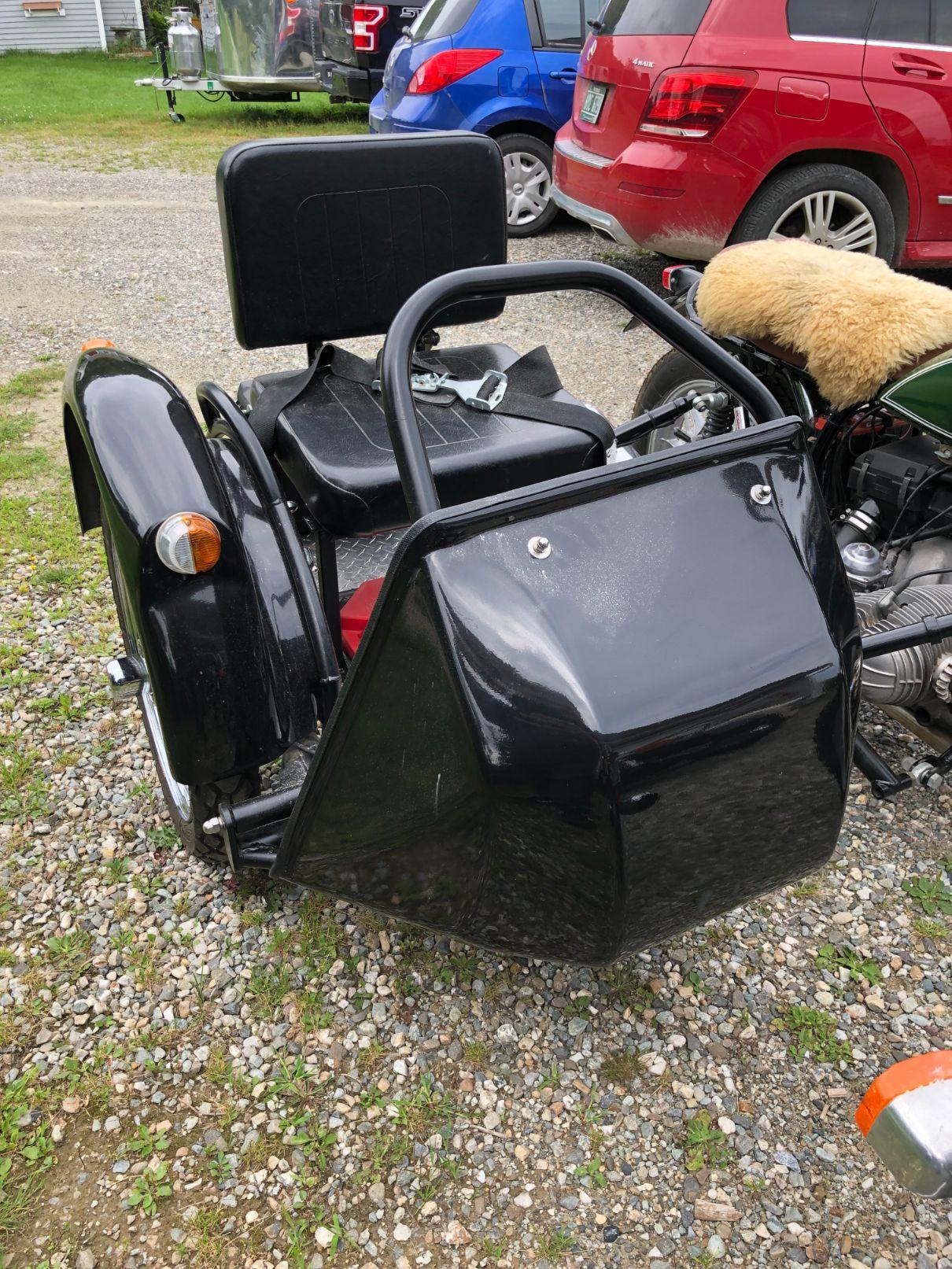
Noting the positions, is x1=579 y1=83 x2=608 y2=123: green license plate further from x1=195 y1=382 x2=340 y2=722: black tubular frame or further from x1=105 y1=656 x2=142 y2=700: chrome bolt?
x1=105 y1=656 x2=142 y2=700: chrome bolt

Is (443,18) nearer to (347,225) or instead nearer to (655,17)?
(655,17)

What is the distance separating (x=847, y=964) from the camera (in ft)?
7.19

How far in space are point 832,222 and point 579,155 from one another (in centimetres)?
145

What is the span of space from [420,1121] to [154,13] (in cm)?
2784

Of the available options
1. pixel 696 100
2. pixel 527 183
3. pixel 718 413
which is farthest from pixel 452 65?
pixel 718 413

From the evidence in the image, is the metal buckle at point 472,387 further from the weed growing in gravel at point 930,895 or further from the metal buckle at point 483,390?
the weed growing in gravel at point 930,895

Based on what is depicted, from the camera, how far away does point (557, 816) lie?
1.34 metres

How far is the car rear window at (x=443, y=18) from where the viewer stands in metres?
6.65

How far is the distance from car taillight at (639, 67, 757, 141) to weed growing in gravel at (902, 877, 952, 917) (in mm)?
3871

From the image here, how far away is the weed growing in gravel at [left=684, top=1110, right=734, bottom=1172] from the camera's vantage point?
181 centimetres

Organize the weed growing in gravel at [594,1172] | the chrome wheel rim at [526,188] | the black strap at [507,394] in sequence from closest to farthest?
the weed growing in gravel at [594,1172] < the black strap at [507,394] < the chrome wheel rim at [526,188]

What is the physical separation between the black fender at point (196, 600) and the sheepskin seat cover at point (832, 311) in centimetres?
150

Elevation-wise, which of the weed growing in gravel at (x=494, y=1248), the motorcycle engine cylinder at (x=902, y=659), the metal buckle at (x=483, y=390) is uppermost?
the metal buckle at (x=483, y=390)

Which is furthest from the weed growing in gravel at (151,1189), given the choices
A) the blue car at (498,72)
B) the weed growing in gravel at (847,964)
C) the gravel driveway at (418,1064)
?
the blue car at (498,72)
